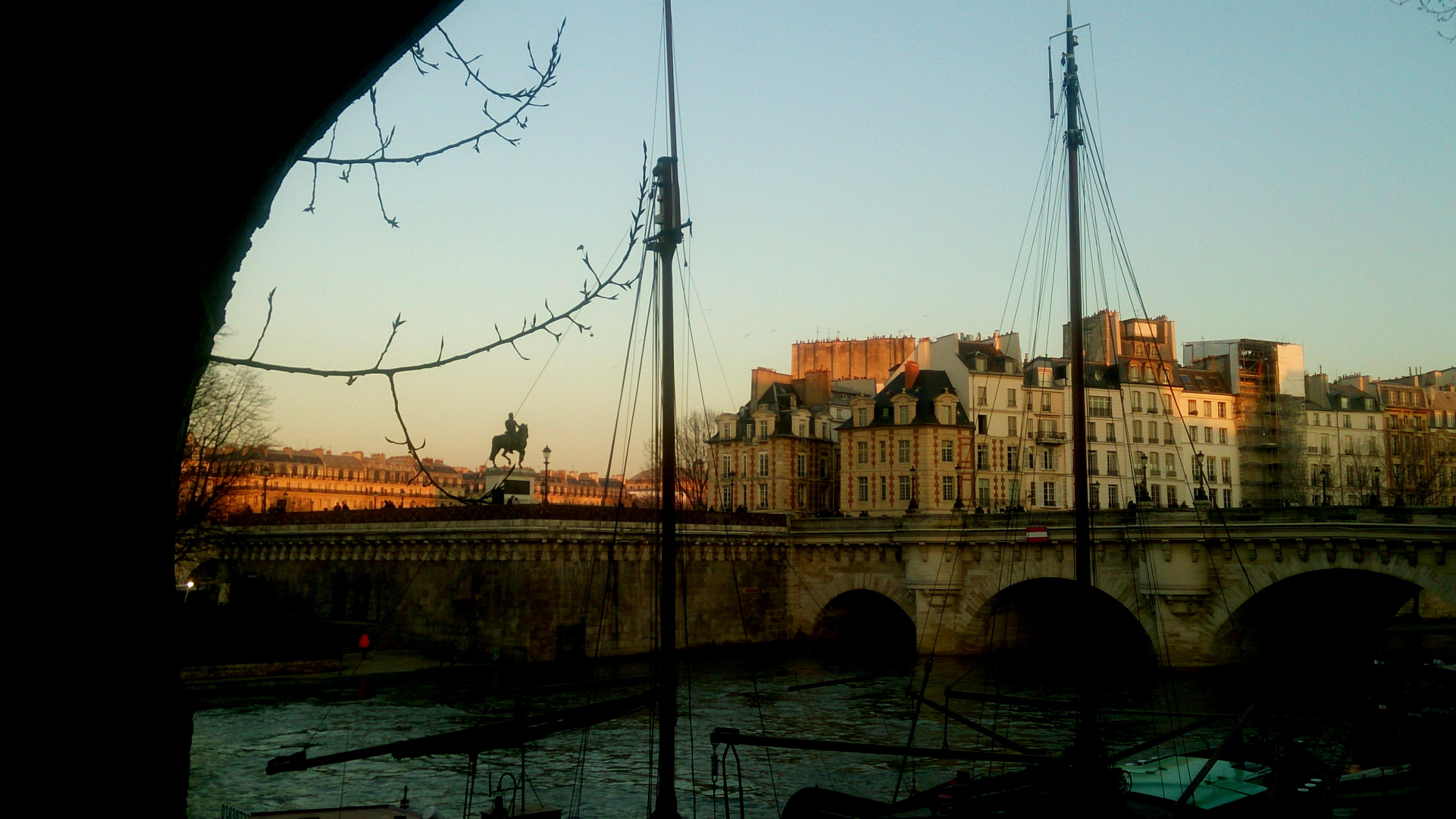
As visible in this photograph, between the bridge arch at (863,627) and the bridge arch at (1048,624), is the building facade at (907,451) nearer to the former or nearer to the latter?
the bridge arch at (863,627)

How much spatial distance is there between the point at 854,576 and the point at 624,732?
17.3 metres

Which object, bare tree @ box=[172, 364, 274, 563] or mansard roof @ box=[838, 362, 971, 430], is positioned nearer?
bare tree @ box=[172, 364, 274, 563]

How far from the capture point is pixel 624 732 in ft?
87.5

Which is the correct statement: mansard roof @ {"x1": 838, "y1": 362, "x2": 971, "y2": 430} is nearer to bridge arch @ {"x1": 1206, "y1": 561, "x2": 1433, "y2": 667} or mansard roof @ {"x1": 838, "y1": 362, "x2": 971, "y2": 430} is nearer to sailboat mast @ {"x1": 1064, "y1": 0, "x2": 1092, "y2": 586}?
bridge arch @ {"x1": 1206, "y1": 561, "x2": 1433, "y2": 667}

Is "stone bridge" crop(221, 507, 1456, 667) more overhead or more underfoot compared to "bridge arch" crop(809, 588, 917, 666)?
more overhead

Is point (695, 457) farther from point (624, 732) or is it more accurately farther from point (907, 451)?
point (624, 732)

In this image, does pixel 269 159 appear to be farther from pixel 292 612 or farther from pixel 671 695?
pixel 292 612

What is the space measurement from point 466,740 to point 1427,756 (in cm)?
1258

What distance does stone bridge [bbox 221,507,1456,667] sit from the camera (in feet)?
104

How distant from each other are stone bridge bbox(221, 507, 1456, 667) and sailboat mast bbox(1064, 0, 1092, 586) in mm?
12227

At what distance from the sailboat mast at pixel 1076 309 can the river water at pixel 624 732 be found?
4.83 m

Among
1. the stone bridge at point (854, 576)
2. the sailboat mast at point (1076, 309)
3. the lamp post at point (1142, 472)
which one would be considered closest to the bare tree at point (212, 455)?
the stone bridge at point (854, 576)

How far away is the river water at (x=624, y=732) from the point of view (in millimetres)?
20031

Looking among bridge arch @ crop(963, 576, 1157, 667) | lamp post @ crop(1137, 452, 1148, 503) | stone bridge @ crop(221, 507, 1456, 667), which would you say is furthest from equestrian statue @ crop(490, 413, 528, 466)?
lamp post @ crop(1137, 452, 1148, 503)
